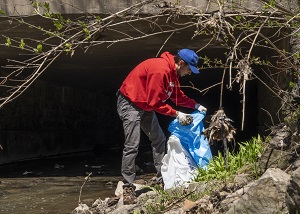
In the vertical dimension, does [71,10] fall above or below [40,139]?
above

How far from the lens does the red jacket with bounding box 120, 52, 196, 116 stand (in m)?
4.98

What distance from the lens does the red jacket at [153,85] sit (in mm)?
4982

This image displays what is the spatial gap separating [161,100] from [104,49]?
157 inches

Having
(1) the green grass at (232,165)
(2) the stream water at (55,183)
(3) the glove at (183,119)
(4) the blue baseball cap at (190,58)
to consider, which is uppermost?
(4) the blue baseball cap at (190,58)

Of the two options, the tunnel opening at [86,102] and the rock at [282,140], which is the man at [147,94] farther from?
the tunnel opening at [86,102]

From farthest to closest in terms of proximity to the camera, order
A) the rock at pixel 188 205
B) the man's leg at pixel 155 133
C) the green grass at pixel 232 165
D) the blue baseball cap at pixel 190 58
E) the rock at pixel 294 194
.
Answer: the man's leg at pixel 155 133
the blue baseball cap at pixel 190 58
the green grass at pixel 232 165
the rock at pixel 188 205
the rock at pixel 294 194

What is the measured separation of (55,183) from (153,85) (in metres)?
3.22

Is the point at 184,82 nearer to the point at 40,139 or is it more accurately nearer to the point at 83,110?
the point at 83,110

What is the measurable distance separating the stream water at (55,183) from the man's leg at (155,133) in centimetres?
87

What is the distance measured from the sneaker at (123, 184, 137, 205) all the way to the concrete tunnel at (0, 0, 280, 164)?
279 centimetres


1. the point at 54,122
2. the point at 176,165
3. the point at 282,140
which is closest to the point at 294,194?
the point at 282,140

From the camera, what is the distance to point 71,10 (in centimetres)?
629

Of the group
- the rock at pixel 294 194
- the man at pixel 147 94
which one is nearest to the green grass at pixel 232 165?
the man at pixel 147 94

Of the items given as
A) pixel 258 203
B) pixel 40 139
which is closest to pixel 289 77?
pixel 258 203
